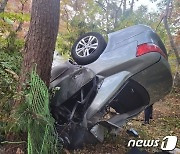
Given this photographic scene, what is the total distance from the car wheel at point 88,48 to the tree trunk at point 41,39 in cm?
92

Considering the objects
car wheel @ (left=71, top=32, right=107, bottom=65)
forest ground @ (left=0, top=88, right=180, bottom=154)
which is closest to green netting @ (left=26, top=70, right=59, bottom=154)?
forest ground @ (left=0, top=88, right=180, bottom=154)

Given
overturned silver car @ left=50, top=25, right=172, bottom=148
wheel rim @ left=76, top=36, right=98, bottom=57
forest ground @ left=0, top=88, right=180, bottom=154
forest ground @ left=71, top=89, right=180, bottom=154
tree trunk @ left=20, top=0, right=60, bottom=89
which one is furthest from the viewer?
wheel rim @ left=76, top=36, right=98, bottom=57

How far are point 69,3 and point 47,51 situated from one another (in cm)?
934

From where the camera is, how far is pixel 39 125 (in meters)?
2.88

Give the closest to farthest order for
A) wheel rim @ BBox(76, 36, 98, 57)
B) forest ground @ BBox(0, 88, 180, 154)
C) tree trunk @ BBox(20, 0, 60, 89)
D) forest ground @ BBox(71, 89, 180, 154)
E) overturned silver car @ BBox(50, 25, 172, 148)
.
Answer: forest ground @ BBox(0, 88, 180, 154) → tree trunk @ BBox(20, 0, 60, 89) → overturned silver car @ BBox(50, 25, 172, 148) → forest ground @ BBox(71, 89, 180, 154) → wheel rim @ BBox(76, 36, 98, 57)

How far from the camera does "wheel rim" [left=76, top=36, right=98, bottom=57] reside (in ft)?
14.4

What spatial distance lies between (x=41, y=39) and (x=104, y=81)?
110 cm

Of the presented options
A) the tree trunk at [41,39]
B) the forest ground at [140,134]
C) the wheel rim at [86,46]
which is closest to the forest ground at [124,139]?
the forest ground at [140,134]

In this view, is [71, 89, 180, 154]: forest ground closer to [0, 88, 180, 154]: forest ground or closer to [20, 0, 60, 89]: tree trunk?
[0, 88, 180, 154]: forest ground

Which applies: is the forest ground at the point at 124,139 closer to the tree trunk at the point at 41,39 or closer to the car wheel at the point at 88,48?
the tree trunk at the point at 41,39

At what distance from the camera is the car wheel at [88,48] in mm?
4266

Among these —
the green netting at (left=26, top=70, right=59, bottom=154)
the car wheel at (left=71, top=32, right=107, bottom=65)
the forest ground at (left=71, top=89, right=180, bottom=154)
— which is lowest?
the forest ground at (left=71, top=89, right=180, bottom=154)

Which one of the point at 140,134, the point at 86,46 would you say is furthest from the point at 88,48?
the point at 140,134

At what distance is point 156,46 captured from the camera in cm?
391
